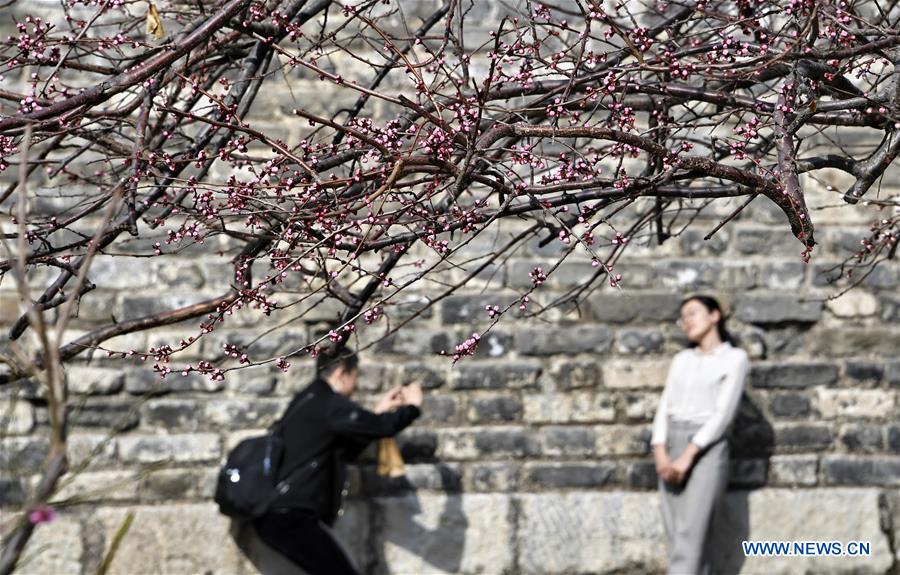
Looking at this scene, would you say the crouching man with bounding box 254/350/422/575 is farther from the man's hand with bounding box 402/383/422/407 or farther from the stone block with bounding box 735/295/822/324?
the stone block with bounding box 735/295/822/324

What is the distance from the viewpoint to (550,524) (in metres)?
5.66

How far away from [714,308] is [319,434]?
70.6 inches

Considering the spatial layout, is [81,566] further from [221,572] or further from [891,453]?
[891,453]

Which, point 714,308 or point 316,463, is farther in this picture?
point 714,308

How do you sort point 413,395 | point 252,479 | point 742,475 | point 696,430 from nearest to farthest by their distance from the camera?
point 252,479, point 413,395, point 696,430, point 742,475

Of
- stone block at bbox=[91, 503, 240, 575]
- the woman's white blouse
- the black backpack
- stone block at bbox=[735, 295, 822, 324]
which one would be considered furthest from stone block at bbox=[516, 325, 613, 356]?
stone block at bbox=[91, 503, 240, 575]

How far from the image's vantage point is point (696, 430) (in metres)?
5.48

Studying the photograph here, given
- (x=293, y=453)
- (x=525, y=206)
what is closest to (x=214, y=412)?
(x=293, y=453)

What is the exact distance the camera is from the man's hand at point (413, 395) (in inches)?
211

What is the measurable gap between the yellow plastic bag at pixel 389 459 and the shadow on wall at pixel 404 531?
0.18 meters

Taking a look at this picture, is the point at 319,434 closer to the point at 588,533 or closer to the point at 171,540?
the point at 171,540

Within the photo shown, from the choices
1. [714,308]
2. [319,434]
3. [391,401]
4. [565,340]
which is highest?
[714,308]

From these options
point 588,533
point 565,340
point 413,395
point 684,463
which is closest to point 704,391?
point 684,463

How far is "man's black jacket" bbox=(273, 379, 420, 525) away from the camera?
5133mm
